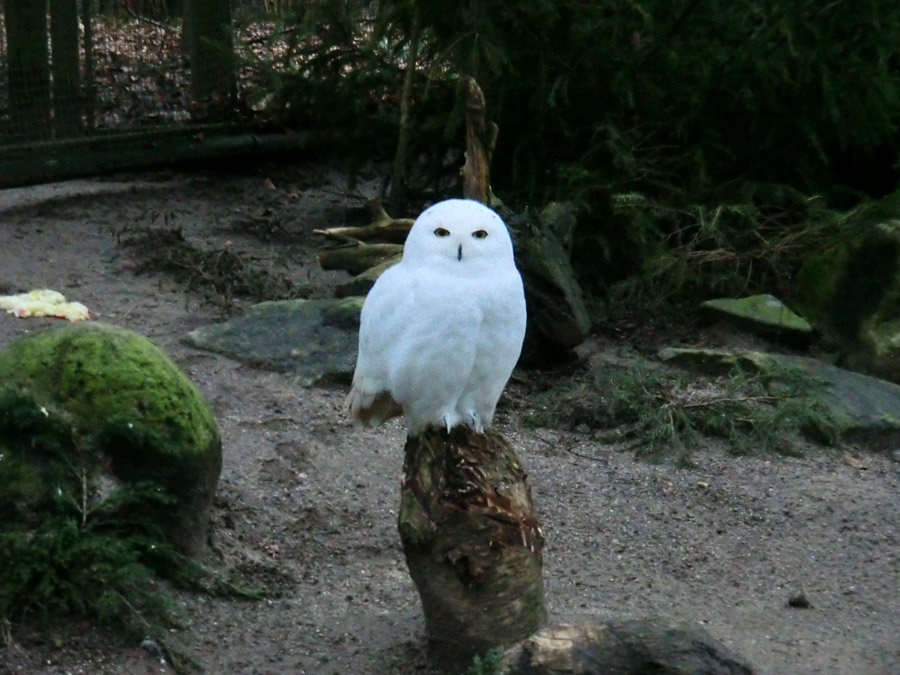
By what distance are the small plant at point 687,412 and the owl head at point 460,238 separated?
2180 millimetres

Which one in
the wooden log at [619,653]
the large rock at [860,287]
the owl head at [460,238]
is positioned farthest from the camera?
the large rock at [860,287]

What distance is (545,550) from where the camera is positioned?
4492 millimetres

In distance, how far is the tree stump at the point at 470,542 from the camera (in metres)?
3.48

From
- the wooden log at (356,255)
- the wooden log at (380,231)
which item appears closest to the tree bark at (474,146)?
the wooden log at (356,255)

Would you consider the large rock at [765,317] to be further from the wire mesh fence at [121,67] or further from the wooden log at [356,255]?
the wire mesh fence at [121,67]

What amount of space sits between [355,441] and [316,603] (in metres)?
1.17

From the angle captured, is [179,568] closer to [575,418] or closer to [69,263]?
[575,418]

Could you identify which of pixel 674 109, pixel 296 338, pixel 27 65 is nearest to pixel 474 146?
Answer: pixel 296 338

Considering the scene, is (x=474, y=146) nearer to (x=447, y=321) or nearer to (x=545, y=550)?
(x=545, y=550)

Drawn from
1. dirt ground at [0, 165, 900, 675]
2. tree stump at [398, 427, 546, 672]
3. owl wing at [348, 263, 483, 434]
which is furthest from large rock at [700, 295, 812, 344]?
owl wing at [348, 263, 483, 434]

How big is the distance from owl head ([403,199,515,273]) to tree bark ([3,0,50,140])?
4805 mm

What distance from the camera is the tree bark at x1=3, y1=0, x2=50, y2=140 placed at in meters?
7.29

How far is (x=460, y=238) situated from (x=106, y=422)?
1.26 metres

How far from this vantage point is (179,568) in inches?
152
